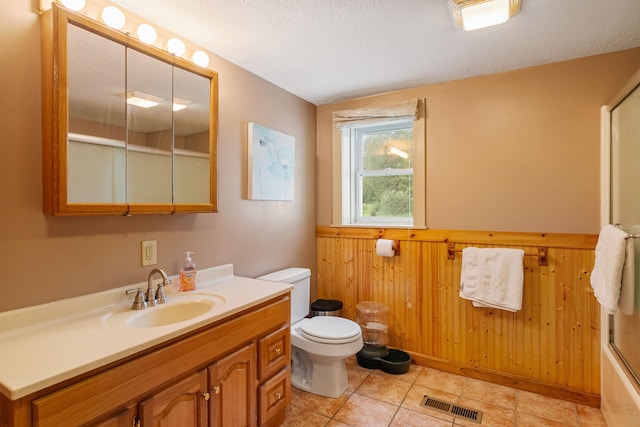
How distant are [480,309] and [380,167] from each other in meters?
1.37

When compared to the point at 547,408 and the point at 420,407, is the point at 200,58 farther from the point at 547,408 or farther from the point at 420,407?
the point at 547,408

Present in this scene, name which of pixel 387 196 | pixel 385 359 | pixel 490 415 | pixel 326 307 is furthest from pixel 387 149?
pixel 490 415

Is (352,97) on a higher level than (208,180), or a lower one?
higher

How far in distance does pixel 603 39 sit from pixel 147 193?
2.61 m

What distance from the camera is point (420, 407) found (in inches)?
82.2

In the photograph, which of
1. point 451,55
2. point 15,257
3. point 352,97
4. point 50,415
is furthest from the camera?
point 352,97

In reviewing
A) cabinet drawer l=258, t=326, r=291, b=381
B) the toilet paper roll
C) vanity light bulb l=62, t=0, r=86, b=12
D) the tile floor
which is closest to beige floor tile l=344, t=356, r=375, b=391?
the tile floor

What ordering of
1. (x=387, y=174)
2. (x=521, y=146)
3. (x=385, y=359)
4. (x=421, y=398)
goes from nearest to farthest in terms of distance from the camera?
(x=421, y=398) < (x=521, y=146) < (x=385, y=359) < (x=387, y=174)

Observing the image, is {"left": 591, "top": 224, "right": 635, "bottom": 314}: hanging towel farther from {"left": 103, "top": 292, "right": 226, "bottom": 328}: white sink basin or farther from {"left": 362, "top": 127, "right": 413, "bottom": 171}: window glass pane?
{"left": 103, "top": 292, "right": 226, "bottom": 328}: white sink basin

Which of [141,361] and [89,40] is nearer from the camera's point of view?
[141,361]

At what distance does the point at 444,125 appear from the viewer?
253 centimetres

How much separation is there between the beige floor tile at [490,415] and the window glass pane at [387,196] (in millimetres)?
1369

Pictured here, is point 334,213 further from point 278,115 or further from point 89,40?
point 89,40

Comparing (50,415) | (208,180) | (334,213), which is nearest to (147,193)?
(208,180)
